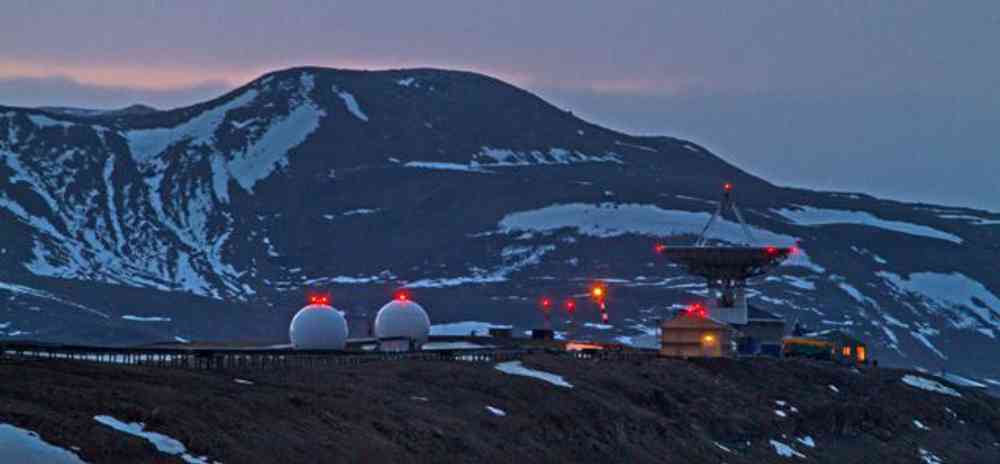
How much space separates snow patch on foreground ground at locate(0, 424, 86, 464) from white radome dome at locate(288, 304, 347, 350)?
65930 millimetres

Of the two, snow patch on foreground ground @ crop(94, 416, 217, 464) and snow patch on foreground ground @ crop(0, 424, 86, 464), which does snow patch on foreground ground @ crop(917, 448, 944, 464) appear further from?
snow patch on foreground ground @ crop(0, 424, 86, 464)

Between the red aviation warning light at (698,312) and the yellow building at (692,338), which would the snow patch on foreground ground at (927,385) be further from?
the yellow building at (692,338)

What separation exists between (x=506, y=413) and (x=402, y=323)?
49535 mm

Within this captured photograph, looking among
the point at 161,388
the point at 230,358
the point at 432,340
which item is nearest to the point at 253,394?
the point at 161,388

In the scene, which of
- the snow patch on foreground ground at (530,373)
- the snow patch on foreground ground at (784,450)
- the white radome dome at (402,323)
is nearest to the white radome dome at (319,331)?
the white radome dome at (402,323)

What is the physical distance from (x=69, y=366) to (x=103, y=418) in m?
14.2

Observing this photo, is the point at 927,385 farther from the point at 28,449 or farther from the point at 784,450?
the point at 28,449

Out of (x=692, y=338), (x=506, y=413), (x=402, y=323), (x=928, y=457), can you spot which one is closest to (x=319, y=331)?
(x=402, y=323)

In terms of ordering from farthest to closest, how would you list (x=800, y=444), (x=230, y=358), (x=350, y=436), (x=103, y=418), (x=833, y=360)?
(x=833, y=360)
(x=800, y=444)
(x=230, y=358)
(x=350, y=436)
(x=103, y=418)

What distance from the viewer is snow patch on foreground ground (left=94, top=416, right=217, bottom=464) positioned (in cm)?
5588

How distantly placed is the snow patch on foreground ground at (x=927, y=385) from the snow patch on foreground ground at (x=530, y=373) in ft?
181

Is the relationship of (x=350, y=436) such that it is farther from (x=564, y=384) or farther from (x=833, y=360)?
(x=833, y=360)

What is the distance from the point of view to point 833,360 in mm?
166875

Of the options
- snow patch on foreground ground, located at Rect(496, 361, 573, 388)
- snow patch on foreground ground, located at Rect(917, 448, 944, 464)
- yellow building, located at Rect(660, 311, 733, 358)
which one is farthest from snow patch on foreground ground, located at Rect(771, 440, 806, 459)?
yellow building, located at Rect(660, 311, 733, 358)
